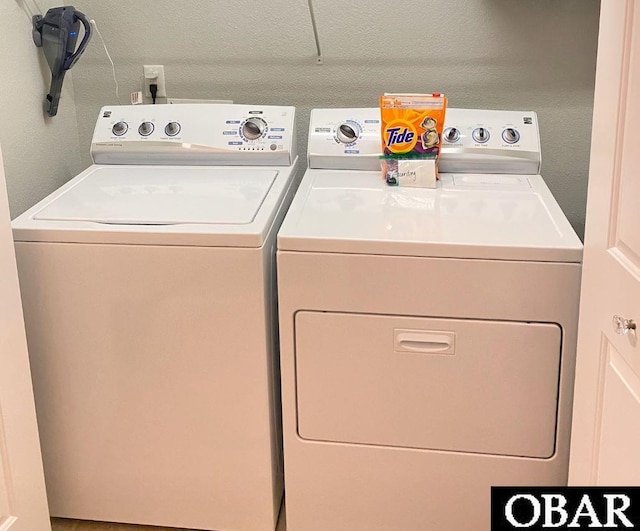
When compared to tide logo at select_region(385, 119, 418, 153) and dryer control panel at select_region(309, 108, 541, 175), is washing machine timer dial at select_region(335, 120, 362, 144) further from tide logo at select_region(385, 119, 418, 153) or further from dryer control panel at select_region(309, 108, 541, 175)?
tide logo at select_region(385, 119, 418, 153)

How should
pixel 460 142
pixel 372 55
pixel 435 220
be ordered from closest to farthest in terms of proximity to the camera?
pixel 435 220 → pixel 460 142 → pixel 372 55

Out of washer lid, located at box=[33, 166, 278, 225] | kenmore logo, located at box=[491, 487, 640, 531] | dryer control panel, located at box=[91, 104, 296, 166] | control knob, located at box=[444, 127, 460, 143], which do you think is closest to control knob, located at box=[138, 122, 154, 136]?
dryer control panel, located at box=[91, 104, 296, 166]

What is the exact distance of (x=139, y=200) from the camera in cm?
213

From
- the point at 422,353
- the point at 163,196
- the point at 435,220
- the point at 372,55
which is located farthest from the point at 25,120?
the point at 422,353

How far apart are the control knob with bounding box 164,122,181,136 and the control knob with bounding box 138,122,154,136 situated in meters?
0.05

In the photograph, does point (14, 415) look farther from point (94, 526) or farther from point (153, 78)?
point (153, 78)

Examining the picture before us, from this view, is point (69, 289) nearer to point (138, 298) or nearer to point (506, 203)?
point (138, 298)

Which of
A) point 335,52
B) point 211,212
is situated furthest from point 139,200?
point 335,52

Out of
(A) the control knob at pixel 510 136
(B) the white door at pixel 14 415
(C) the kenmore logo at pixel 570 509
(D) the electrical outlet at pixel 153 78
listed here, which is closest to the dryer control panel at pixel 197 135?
(D) the electrical outlet at pixel 153 78

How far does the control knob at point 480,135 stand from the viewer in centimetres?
238

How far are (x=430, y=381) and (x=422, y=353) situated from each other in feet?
0.25

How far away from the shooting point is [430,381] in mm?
1929

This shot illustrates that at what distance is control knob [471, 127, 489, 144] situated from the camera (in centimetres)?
238

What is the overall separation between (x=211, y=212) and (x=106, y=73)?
99 centimetres
